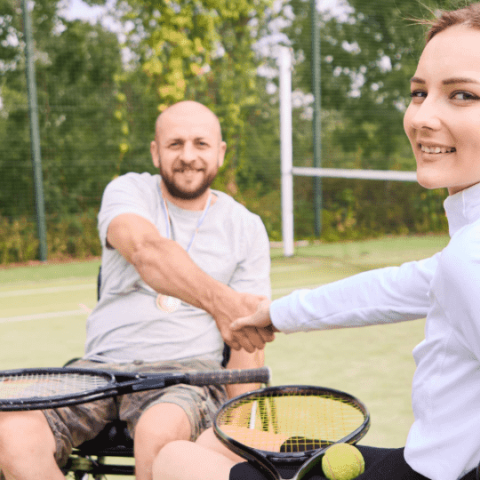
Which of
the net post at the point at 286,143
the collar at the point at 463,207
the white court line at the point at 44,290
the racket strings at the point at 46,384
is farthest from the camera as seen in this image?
the net post at the point at 286,143

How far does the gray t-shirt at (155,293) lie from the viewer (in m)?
1.80

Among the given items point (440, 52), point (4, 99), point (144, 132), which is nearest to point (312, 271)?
point (144, 132)

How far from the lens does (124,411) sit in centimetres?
156

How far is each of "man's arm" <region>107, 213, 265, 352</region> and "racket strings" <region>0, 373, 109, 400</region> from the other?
0.32 m

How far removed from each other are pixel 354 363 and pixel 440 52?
2.46 meters

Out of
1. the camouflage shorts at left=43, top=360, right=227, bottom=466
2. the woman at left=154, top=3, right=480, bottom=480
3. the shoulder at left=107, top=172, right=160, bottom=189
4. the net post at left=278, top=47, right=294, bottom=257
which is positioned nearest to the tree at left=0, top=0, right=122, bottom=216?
the net post at left=278, top=47, right=294, bottom=257

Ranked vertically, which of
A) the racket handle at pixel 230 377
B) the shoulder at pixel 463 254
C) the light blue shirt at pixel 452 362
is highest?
the shoulder at pixel 463 254

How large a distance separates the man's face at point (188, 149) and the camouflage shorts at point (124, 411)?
57 centimetres

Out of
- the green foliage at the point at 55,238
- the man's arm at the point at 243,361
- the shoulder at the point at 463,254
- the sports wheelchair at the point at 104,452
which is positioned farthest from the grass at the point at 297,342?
the shoulder at the point at 463,254

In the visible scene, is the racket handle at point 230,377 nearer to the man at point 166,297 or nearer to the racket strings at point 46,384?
the man at point 166,297

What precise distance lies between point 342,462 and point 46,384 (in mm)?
791

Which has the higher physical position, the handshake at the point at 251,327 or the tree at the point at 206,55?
the tree at the point at 206,55

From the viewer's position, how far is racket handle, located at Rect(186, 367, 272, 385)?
1351 millimetres

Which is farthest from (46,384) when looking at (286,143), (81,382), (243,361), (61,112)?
(61,112)
